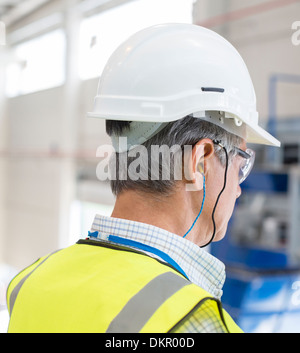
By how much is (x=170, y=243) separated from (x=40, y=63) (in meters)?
→ 7.16

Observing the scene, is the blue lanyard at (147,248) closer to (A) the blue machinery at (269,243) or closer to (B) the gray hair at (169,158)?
(B) the gray hair at (169,158)

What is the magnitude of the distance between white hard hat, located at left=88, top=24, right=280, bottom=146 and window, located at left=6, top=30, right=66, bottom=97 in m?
6.55

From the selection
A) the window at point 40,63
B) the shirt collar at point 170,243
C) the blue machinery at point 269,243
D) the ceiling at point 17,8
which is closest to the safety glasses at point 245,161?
the shirt collar at point 170,243

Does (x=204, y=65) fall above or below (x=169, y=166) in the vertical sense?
above

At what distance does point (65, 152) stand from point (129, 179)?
6.77m

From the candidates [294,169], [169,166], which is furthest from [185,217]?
[294,169]

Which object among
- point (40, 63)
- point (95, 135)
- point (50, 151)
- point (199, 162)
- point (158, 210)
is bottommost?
point (158, 210)

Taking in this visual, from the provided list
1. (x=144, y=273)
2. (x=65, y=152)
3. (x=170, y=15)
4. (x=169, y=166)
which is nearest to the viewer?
(x=144, y=273)

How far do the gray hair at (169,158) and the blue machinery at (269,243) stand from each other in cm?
244

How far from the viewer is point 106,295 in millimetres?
875

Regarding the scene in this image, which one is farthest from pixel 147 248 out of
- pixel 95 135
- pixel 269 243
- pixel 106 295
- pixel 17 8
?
pixel 17 8

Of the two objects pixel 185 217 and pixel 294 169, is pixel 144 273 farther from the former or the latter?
pixel 294 169

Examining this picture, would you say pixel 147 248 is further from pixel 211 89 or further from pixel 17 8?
pixel 17 8
